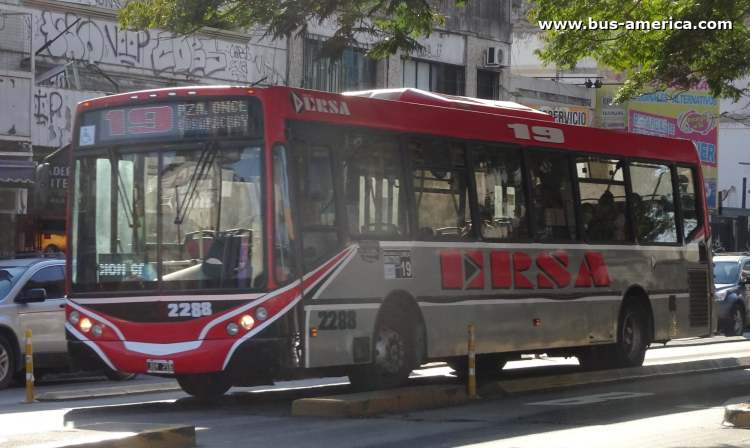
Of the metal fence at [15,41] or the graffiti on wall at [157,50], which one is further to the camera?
the graffiti on wall at [157,50]

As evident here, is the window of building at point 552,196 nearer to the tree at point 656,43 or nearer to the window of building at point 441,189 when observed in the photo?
the window of building at point 441,189

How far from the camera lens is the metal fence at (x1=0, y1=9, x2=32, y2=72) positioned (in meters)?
23.2

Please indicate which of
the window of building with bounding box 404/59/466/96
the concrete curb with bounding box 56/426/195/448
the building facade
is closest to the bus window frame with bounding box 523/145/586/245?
the concrete curb with bounding box 56/426/195/448

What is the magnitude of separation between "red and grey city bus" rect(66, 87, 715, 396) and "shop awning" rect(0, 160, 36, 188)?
1029 centimetres

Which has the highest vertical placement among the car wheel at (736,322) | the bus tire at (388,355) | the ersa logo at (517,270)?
the ersa logo at (517,270)

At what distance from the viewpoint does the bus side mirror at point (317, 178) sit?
1124cm

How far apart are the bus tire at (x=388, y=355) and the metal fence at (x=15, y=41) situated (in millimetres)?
13555

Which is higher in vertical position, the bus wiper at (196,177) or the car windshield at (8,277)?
the bus wiper at (196,177)

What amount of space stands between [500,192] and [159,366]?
492 cm

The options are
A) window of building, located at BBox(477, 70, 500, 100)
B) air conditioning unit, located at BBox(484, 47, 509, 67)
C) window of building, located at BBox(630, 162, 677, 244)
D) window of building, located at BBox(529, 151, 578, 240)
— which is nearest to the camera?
window of building, located at BBox(529, 151, 578, 240)

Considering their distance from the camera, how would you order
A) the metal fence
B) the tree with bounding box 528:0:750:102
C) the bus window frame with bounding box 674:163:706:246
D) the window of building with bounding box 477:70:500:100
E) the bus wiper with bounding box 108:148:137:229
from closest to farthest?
the bus wiper with bounding box 108:148:137:229, the tree with bounding box 528:0:750:102, the bus window frame with bounding box 674:163:706:246, the metal fence, the window of building with bounding box 477:70:500:100

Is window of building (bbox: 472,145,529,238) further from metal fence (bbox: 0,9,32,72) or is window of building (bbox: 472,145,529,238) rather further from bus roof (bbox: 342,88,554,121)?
metal fence (bbox: 0,9,32,72)

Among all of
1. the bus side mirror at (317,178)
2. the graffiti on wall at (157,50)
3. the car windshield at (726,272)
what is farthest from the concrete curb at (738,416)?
the car windshield at (726,272)

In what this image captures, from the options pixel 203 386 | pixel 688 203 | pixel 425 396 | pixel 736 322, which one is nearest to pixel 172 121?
pixel 203 386
